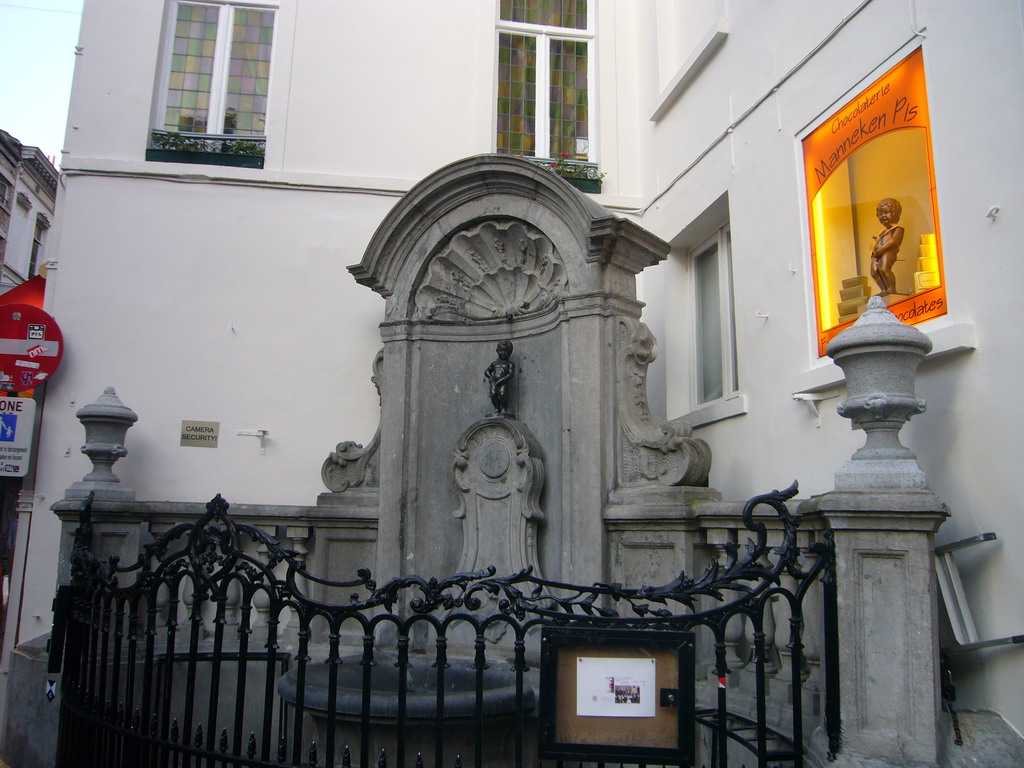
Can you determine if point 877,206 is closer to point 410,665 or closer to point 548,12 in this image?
point 410,665

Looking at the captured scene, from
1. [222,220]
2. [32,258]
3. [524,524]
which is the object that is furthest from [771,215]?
[32,258]

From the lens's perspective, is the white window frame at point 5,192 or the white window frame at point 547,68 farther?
the white window frame at point 5,192

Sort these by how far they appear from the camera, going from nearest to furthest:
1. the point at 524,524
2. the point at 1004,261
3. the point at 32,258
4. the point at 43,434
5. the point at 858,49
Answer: the point at 1004,261, the point at 858,49, the point at 524,524, the point at 43,434, the point at 32,258

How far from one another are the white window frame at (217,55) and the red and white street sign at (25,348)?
6.93ft

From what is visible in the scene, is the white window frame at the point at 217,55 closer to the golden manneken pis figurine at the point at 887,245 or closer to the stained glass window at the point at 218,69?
the stained glass window at the point at 218,69

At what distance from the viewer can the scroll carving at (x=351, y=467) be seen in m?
6.45

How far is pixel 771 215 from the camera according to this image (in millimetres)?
5863

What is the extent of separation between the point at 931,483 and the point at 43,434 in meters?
6.59

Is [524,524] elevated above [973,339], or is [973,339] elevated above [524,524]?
[973,339]

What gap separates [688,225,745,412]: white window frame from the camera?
6.77m

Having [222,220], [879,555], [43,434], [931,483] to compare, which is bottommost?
[879,555]

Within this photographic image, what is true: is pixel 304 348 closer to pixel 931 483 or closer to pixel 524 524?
pixel 524 524

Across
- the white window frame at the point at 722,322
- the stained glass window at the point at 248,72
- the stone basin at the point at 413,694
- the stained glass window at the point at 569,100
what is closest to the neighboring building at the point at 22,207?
the stained glass window at the point at 248,72

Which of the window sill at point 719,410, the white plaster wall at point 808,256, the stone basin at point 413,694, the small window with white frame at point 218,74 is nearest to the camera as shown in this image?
the white plaster wall at point 808,256
